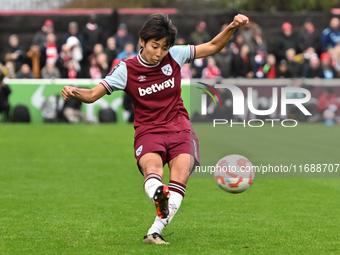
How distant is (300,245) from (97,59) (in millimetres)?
14504

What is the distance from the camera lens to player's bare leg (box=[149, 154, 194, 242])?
17.1 ft

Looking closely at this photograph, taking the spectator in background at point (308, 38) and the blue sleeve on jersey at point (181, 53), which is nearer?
the blue sleeve on jersey at point (181, 53)

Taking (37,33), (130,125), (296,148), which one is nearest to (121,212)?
(296,148)

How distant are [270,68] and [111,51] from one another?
4855mm

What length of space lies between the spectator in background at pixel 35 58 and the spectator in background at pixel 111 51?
2042 mm

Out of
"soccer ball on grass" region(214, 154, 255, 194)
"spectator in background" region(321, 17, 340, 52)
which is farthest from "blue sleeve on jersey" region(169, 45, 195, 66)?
"spectator in background" region(321, 17, 340, 52)

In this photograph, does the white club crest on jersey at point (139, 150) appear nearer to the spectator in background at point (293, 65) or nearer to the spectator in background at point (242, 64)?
the spectator in background at point (242, 64)

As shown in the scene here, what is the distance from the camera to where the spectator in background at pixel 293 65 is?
19922mm

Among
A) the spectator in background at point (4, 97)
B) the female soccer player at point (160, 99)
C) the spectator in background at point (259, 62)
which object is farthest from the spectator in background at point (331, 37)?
the female soccer player at point (160, 99)

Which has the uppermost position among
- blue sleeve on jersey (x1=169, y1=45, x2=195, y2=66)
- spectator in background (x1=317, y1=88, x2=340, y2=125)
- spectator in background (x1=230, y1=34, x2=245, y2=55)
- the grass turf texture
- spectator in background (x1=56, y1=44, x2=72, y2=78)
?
blue sleeve on jersey (x1=169, y1=45, x2=195, y2=66)

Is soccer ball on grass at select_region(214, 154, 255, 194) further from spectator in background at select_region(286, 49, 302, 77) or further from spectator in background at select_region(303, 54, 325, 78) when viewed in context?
→ spectator in background at select_region(286, 49, 302, 77)

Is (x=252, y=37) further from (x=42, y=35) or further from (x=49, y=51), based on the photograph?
(x=42, y=35)

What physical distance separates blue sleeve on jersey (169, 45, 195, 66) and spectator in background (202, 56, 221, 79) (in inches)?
536

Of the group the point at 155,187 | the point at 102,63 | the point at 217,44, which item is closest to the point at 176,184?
the point at 155,187
